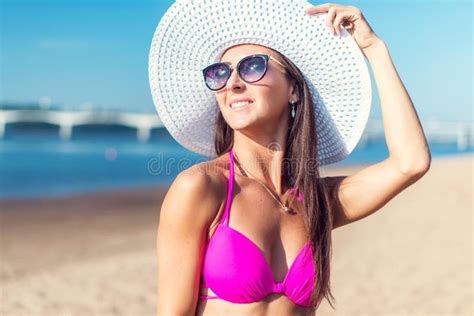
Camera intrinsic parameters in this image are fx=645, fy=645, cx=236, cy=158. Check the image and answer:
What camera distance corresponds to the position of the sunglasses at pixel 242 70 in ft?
7.27

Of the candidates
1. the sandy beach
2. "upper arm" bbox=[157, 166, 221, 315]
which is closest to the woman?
"upper arm" bbox=[157, 166, 221, 315]

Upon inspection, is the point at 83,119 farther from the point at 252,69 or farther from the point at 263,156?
the point at 252,69

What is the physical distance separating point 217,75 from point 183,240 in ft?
2.12

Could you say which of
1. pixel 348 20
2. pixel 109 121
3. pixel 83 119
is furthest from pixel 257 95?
pixel 109 121

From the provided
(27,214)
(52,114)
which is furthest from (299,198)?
(52,114)

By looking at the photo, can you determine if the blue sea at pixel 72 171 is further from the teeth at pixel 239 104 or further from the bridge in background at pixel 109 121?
the bridge in background at pixel 109 121

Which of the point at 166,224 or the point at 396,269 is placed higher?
the point at 166,224

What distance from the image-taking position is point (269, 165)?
2412 mm

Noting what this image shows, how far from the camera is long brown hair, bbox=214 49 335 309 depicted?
229 centimetres

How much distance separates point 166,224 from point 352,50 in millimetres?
965

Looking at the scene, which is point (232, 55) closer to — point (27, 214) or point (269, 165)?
point (269, 165)

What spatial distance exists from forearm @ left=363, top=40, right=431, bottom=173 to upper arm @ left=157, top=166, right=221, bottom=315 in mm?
728

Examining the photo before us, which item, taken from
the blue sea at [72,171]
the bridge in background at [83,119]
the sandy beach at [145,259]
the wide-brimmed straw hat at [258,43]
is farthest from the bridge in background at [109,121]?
the wide-brimmed straw hat at [258,43]

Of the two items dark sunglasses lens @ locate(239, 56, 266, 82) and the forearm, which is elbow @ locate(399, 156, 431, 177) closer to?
the forearm
